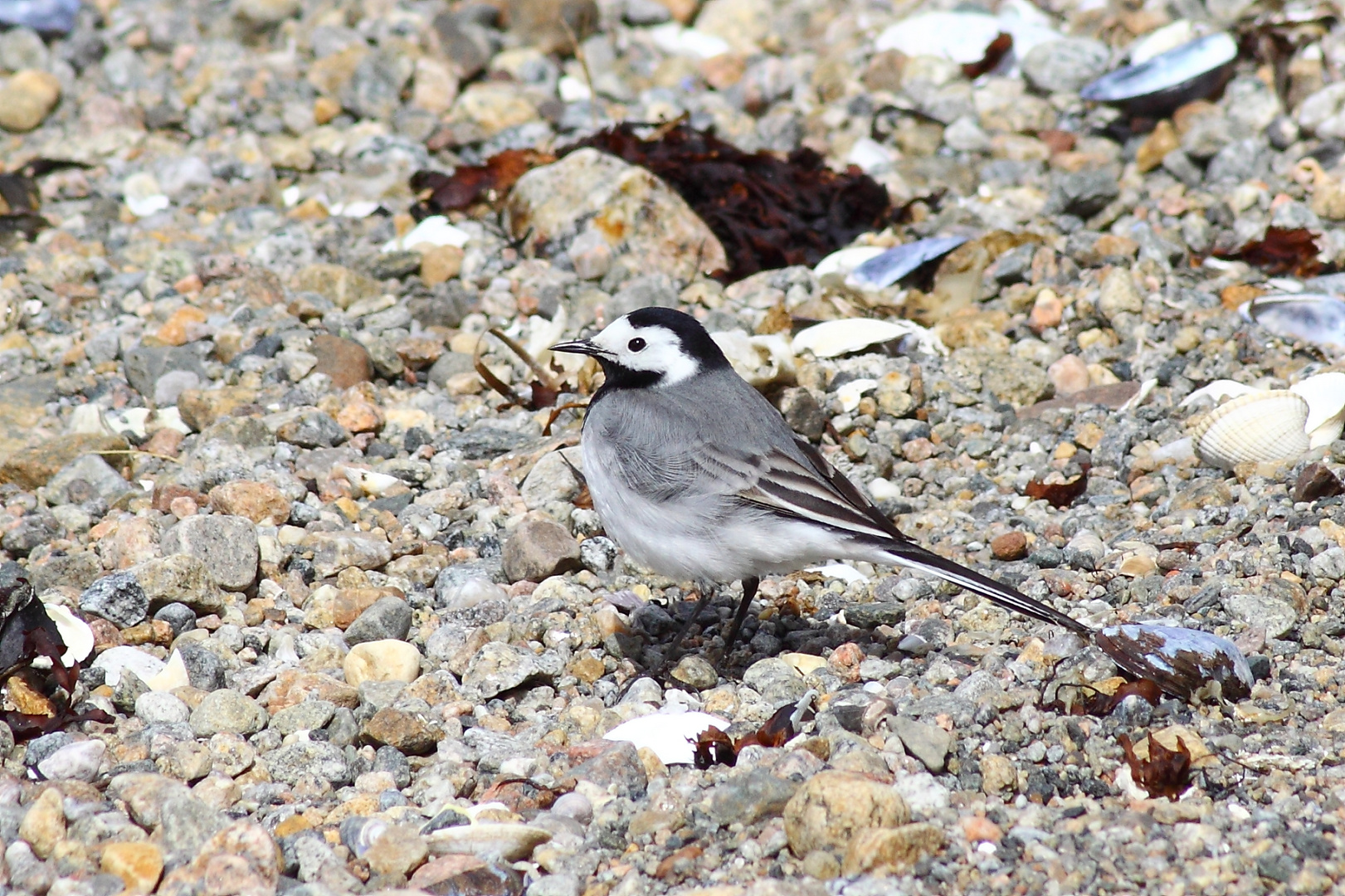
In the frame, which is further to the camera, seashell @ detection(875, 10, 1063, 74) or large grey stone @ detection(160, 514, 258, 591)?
seashell @ detection(875, 10, 1063, 74)

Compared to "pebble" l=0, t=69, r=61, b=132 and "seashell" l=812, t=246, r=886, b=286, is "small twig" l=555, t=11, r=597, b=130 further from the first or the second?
"pebble" l=0, t=69, r=61, b=132

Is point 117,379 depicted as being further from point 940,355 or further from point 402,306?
point 940,355

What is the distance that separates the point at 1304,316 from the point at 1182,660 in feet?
11.1

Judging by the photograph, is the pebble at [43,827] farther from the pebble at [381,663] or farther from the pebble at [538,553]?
the pebble at [538,553]

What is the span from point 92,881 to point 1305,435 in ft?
15.8

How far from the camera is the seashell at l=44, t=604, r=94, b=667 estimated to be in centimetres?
466

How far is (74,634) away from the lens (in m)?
4.71

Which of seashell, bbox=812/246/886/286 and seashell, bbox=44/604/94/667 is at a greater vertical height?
seashell, bbox=44/604/94/667

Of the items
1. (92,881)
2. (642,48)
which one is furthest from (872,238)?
(92,881)

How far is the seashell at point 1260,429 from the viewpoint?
19.0 feet

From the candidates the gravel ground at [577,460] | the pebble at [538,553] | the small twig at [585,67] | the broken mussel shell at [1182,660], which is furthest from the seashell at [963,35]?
the broken mussel shell at [1182,660]

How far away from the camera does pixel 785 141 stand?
370 inches

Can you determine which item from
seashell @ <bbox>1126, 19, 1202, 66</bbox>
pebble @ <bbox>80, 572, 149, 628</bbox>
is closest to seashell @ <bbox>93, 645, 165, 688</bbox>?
pebble @ <bbox>80, 572, 149, 628</bbox>

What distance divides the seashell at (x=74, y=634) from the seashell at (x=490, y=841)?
1684 mm
